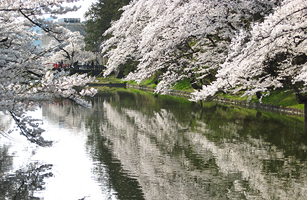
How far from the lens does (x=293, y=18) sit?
40.8 feet

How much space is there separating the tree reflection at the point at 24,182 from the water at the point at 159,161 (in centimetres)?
2

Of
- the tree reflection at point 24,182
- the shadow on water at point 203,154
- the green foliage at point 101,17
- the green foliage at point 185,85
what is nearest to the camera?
the tree reflection at point 24,182

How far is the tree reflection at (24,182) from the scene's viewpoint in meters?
7.22

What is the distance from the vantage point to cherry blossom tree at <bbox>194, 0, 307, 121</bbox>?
39.9 feet

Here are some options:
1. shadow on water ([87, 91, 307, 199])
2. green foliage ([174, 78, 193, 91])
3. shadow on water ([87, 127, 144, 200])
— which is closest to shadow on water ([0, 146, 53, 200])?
shadow on water ([87, 127, 144, 200])

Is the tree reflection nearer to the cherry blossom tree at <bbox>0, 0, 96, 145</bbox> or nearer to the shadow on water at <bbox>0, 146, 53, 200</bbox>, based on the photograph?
the shadow on water at <bbox>0, 146, 53, 200</bbox>

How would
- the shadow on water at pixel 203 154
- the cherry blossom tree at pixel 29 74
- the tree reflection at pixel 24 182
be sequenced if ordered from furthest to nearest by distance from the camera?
the shadow on water at pixel 203 154, the tree reflection at pixel 24 182, the cherry blossom tree at pixel 29 74

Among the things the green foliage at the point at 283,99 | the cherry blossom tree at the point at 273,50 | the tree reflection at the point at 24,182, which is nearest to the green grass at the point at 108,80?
the green foliage at the point at 283,99

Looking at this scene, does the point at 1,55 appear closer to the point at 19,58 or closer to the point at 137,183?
the point at 19,58

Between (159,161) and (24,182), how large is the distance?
3326 mm

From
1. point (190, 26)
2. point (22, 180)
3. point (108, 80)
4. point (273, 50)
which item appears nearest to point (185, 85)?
point (190, 26)

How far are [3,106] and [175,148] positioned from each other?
620 centimetres

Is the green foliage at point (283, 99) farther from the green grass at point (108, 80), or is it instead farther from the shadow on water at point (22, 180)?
the green grass at point (108, 80)

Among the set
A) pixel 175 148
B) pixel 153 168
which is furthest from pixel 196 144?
pixel 153 168
